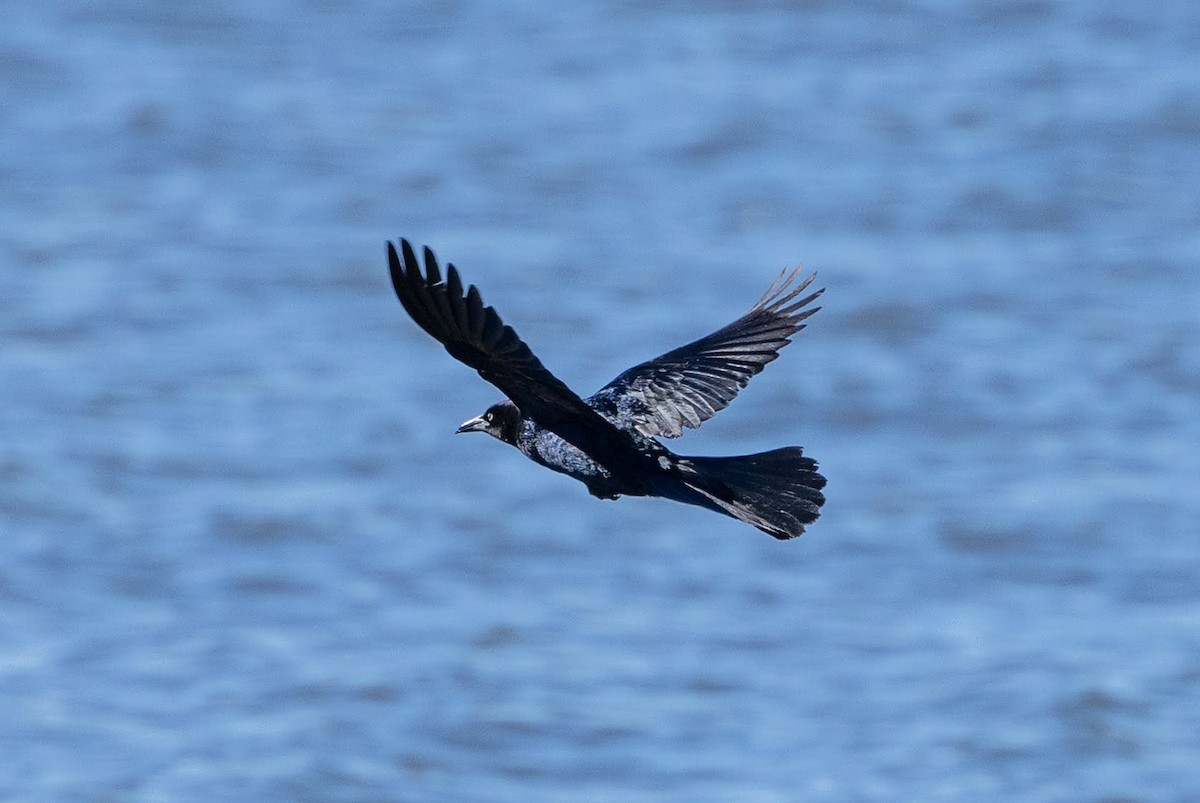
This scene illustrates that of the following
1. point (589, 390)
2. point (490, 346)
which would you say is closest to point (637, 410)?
point (490, 346)

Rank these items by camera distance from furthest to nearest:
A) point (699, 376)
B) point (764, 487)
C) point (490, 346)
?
point (699, 376), point (764, 487), point (490, 346)

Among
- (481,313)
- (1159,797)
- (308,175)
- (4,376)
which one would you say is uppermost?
(308,175)

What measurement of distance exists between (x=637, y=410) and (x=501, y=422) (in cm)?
46

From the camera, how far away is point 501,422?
5711 mm

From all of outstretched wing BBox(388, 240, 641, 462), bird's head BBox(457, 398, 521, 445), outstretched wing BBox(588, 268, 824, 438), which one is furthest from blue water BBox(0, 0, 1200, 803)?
outstretched wing BBox(388, 240, 641, 462)

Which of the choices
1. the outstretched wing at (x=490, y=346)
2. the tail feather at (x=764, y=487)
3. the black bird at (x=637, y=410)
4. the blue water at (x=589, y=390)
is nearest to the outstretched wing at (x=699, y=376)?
the black bird at (x=637, y=410)

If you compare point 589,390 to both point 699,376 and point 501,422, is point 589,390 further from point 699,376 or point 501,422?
point 501,422

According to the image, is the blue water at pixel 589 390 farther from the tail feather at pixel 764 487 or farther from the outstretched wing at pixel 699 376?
the tail feather at pixel 764 487

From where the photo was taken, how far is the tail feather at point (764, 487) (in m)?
5.31

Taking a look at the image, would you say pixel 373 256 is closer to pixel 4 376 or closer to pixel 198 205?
pixel 198 205

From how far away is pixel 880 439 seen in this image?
14.4 m

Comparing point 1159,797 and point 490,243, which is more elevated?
point 490,243

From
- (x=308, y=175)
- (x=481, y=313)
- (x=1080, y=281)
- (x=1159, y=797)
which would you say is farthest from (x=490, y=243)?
(x=481, y=313)

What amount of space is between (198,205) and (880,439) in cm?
642
